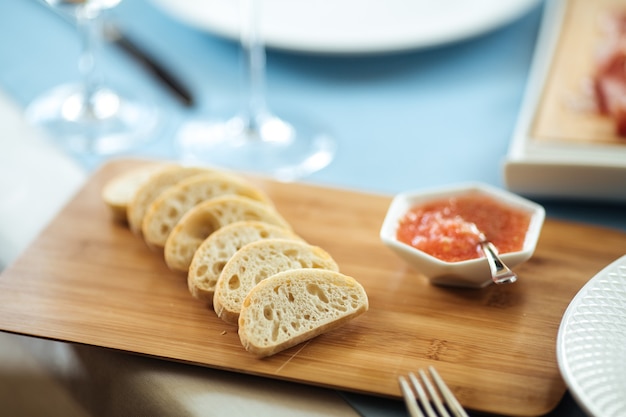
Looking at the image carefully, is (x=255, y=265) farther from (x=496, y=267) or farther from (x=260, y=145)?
(x=260, y=145)

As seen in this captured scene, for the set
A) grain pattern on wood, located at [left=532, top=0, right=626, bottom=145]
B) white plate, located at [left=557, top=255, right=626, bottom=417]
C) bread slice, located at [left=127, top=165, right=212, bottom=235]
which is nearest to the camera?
white plate, located at [left=557, top=255, right=626, bottom=417]

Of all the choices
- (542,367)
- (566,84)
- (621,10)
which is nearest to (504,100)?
(566,84)

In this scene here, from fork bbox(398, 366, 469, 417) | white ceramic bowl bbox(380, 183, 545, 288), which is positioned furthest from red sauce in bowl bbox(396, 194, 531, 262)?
fork bbox(398, 366, 469, 417)

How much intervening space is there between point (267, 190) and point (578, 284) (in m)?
0.61

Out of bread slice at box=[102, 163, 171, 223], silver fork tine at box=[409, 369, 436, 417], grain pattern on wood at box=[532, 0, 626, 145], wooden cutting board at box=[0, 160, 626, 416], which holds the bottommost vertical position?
wooden cutting board at box=[0, 160, 626, 416]

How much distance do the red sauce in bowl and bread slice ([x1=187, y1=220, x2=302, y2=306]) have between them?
0.22 m

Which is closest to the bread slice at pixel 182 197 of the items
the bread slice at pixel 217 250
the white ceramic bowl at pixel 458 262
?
the bread slice at pixel 217 250

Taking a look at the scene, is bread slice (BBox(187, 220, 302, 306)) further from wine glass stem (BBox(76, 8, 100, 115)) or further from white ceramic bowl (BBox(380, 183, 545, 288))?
wine glass stem (BBox(76, 8, 100, 115))

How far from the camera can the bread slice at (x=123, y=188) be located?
159cm

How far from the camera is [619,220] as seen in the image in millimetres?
1663

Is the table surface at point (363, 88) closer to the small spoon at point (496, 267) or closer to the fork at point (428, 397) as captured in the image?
the small spoon at point (496, 267)

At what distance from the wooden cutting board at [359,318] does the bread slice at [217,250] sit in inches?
1.4

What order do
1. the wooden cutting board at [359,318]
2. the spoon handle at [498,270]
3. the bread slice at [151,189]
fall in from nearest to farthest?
1. the wooden cutting board at [359,318]
2. the spoon handle at [498,270]
3. the bread slice at [151,189]

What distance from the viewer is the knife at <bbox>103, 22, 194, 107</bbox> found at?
2.14 metres
